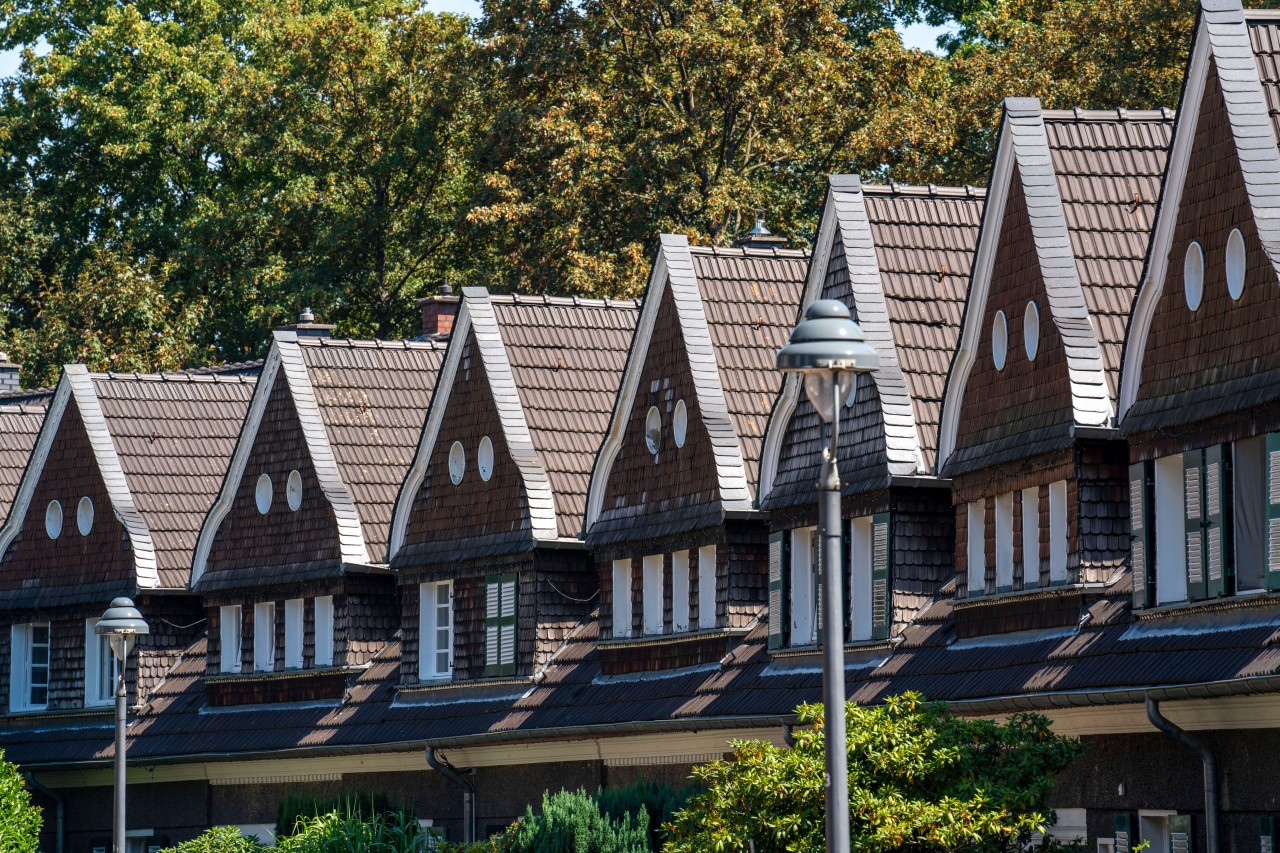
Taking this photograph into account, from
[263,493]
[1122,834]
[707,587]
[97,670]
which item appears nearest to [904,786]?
[1122,834]

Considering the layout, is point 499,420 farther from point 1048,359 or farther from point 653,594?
point 1048,359

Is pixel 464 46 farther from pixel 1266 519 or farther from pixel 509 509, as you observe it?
pixel 1266 519

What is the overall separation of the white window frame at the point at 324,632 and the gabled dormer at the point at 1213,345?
17555 millimetres

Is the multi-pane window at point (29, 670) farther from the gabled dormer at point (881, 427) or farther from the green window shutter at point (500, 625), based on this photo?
the gabled dormer at point (881, 427)

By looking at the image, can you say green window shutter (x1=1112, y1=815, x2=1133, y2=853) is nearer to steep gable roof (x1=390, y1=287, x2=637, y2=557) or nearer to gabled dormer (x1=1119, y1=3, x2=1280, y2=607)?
gabled dormer (x1=1119, y1=3, x2=1280, y2=607)

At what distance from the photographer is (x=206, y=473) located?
42.8 metres

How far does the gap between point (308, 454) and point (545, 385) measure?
5082mm

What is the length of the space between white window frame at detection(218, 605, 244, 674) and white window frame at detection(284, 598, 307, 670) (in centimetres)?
138

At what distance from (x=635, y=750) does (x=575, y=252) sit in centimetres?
1833

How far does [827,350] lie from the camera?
50.3 feet

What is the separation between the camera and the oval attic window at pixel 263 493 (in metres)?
39.1

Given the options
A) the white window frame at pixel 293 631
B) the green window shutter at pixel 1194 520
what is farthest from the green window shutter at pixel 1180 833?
the white window frame at pixel 293 631

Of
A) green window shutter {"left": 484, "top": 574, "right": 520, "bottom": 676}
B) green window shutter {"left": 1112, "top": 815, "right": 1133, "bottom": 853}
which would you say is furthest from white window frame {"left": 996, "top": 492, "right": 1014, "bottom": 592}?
green window shutter {"left": 484, "top": 574, "right": 520, "bottom": 676}

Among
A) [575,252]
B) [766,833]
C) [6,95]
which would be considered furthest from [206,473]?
[6,95]
